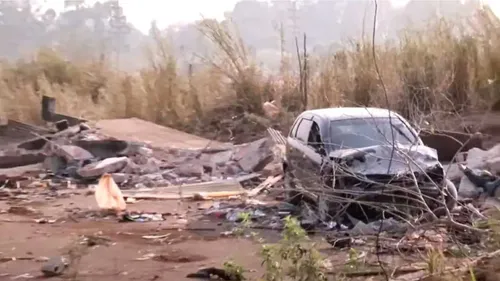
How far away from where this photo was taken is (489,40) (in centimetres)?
2158

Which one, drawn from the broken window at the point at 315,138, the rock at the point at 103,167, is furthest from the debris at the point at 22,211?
the broken window at the point at 315,138

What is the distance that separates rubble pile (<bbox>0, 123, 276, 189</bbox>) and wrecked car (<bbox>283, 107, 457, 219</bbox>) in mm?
4488

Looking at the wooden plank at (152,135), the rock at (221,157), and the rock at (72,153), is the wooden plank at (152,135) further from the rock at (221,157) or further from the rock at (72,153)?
the rock at (72,153)

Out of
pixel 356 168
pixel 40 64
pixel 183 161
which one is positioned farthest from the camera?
pixel 40 64

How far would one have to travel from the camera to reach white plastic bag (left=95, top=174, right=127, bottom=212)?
47.0 feet

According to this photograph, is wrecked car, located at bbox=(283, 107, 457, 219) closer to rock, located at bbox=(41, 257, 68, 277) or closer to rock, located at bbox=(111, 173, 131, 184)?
rock, located at bbox=(41, 257, 68, 277)

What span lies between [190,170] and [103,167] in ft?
6.46

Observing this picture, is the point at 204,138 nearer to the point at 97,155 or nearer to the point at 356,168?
the point at 97,155

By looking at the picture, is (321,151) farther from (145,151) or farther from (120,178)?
(145,151)

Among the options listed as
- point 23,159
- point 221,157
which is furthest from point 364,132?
point 23,159

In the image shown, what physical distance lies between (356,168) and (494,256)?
13.3 ft

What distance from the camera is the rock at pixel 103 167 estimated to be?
1847 cm

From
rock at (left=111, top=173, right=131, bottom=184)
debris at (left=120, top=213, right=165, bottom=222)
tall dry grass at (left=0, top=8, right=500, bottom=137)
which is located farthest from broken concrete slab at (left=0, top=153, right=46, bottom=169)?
debris at (left=120, top=213, right=165, bottom=222)

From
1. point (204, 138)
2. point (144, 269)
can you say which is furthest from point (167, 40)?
point (144, 269)
